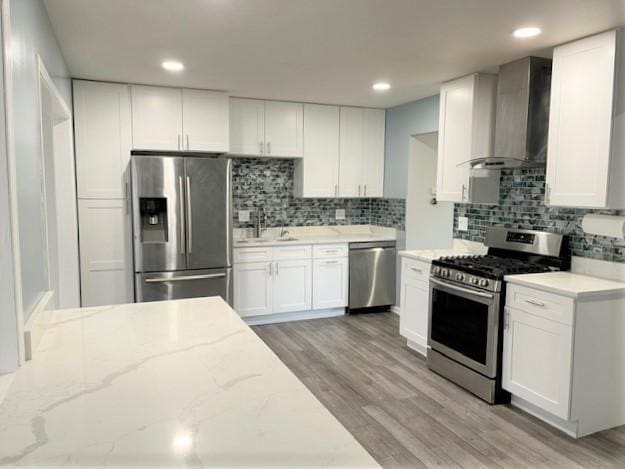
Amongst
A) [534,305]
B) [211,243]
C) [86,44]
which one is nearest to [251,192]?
[211,243]

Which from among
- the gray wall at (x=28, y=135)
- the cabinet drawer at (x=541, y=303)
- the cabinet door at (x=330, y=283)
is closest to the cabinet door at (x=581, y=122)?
the cabinet drawer at (x=541, y=303)

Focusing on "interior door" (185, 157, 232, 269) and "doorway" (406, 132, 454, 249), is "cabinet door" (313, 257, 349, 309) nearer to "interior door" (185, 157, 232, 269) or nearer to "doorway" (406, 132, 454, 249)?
"doorway" (406, 132, 454, 249)

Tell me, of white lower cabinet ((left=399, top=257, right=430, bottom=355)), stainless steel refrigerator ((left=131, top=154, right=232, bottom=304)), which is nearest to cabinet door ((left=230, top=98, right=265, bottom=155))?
stainless steel refrigerator ((left=131, top=154, right=232, bottom=304))

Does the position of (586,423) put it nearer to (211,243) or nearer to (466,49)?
(466,49)

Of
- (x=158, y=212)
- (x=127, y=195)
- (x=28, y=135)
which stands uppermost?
(x=28, y=135)

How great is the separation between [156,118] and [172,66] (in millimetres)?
803

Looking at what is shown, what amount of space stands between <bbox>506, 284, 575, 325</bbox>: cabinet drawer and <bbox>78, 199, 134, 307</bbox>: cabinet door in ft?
10.3

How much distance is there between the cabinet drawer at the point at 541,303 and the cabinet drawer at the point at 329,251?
230cm

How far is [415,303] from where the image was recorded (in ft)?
12.6

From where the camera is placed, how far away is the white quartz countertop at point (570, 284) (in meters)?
2.53

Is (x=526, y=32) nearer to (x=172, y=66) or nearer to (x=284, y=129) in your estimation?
(x=172, y=66)

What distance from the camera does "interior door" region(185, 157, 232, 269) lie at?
4105 millimetres

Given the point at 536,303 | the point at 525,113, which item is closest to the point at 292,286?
the point at 536,303

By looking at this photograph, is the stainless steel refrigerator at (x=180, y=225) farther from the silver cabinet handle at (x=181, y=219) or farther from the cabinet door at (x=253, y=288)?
the cabinet door at (x=253, y=288)
